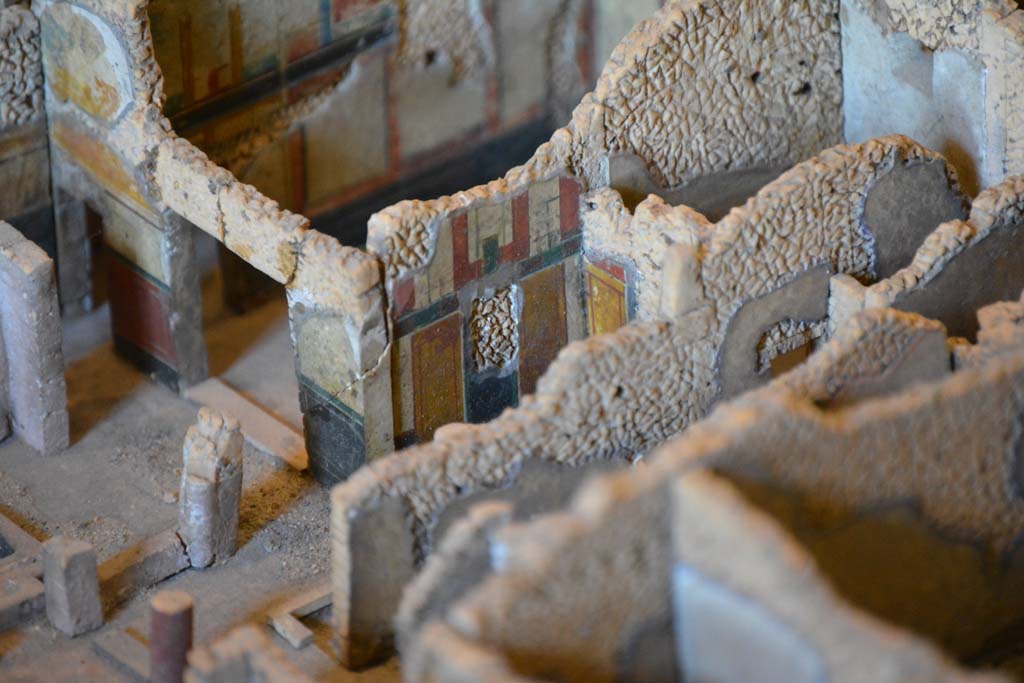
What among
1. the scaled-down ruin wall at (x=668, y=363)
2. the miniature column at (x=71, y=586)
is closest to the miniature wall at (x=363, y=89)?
the scaled-down ruin wall at (x=668, y=363)

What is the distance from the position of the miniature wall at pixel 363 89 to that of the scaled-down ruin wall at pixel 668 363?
3.00m

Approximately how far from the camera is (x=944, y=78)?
1293 cm

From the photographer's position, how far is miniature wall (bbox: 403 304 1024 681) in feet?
27.8

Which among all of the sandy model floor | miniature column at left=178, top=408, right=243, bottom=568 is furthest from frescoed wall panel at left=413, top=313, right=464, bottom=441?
miniature column at left=178, top=408, right=243, bottom=568

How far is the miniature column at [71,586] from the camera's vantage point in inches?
428

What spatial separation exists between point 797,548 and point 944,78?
207 inches

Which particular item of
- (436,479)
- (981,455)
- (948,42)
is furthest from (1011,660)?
(948,42)

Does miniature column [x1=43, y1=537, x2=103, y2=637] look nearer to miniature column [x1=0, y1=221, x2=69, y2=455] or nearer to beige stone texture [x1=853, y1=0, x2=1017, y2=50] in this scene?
miniature column [x1=0, y1=221, x2=69, y2=455]

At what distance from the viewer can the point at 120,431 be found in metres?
12.9

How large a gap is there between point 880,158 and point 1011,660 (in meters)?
2.88

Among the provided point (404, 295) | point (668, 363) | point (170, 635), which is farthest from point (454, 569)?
point (404, 295)

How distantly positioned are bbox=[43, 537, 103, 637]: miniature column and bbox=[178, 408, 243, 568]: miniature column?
25.9 inches

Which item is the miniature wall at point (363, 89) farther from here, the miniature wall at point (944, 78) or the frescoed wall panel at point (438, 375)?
the miniature wall at point (944, 78)

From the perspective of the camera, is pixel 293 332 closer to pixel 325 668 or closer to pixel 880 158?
pixel 325 668
